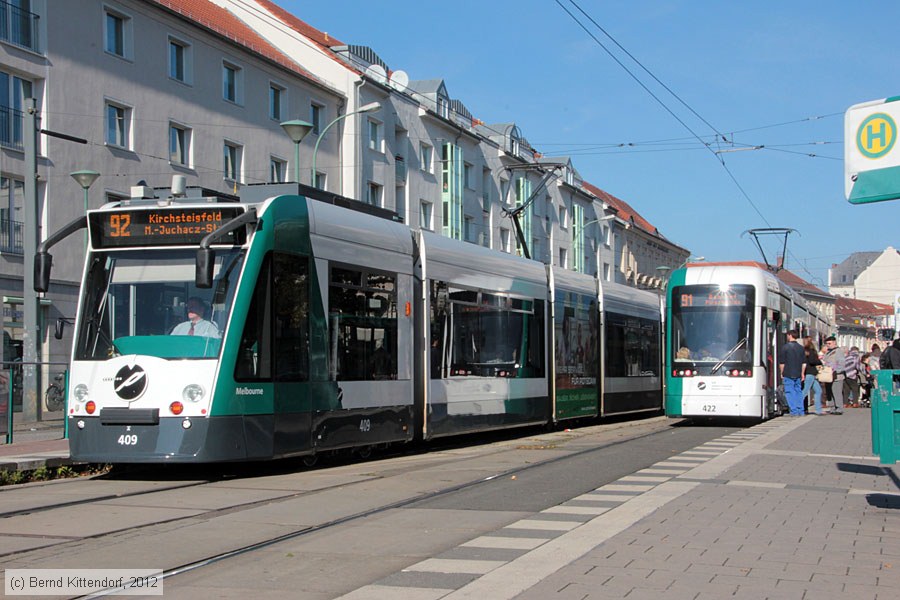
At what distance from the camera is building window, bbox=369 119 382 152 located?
44.9m

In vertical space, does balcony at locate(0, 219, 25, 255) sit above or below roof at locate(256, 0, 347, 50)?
below

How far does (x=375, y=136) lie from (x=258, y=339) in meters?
34.6

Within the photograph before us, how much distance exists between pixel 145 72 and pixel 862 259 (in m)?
150

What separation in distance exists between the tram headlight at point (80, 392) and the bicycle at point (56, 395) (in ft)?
21.3

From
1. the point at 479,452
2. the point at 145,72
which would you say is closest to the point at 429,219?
the point at 145,72

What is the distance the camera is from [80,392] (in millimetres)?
11648

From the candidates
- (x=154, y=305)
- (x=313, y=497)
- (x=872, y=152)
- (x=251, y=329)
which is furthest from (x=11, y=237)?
(x=872, y=152)

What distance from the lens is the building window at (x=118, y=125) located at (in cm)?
3092

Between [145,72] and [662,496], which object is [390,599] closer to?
[662,496]

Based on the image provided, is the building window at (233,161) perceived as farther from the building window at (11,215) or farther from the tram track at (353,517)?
the tram track at (353,517)

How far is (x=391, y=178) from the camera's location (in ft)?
152

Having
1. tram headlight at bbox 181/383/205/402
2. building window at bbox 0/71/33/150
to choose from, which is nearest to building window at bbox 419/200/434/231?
building window at bbox 0/71/33/150

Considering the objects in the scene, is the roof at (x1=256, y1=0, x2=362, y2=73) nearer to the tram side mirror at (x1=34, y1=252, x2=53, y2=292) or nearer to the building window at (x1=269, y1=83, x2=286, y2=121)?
the building window at (x1=269, y1=83, x2=286, y2=121)

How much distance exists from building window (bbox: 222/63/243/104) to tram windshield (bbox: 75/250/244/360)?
2531 centimetres
